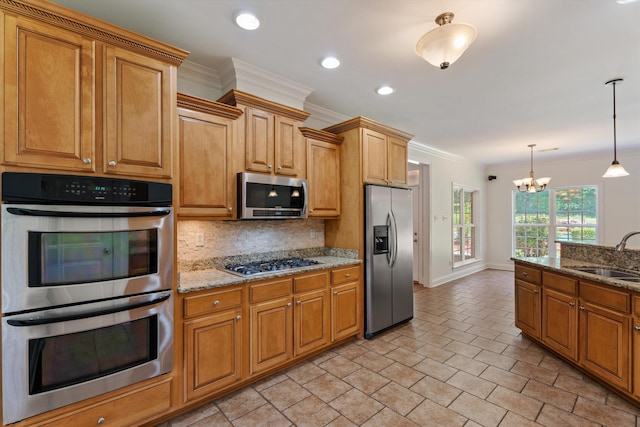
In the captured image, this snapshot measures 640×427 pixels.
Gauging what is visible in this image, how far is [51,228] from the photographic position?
1567mm

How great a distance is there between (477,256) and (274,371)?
668 centimetres

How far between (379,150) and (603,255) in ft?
8.52

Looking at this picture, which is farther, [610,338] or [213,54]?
[213,54]

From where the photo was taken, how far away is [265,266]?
2760 mm

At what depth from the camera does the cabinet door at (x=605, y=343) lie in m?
2.17

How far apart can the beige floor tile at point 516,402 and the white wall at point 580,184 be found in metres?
5.25

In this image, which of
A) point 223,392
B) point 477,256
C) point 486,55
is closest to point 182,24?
point 486,55

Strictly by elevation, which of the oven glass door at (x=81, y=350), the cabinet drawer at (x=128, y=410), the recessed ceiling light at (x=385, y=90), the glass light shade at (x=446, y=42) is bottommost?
the cabinet drawer at (x=128, y=410)

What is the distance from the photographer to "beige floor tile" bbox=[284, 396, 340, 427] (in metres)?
2.02

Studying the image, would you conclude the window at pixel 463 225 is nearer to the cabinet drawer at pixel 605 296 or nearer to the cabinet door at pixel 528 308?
the cabinet door at pixel 528 308

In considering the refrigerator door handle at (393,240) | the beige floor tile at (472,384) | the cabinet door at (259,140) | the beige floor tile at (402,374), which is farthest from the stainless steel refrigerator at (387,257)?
the cabinet door at (259,140)

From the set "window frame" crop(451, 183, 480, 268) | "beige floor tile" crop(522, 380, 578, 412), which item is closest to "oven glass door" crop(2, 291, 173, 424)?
"beige floor tile" crop(522, 380, 578, 412)

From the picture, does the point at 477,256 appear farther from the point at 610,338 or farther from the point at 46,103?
the point at 46,103

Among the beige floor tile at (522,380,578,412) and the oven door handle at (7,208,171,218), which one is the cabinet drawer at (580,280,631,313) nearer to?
the beige floor tile at (522,380,578,412)
